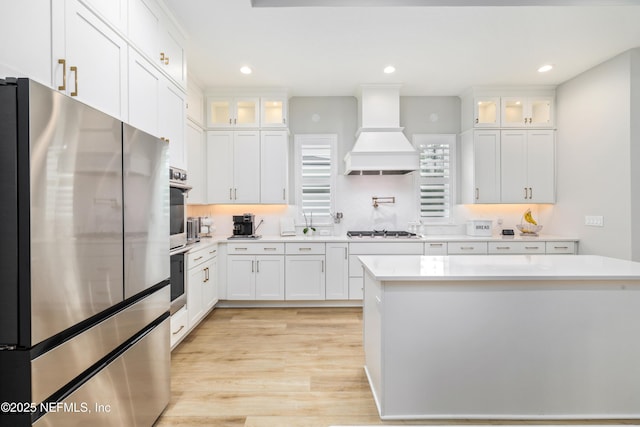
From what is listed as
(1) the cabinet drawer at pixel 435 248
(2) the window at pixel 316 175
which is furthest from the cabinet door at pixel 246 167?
(1) the cabinet drawer at pixel 435 248

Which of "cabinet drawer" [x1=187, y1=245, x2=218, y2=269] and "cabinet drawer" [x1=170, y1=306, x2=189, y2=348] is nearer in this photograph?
"cabinet drawer" [x1=170, y1=306, x2=189, y2=348]

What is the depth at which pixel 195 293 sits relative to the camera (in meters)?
3.24

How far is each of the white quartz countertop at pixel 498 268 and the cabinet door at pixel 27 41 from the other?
186 centimetres

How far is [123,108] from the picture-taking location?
200cm

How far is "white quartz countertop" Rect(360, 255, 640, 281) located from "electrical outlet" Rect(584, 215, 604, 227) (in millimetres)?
1615

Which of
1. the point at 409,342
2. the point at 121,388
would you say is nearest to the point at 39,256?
the point at 121,388

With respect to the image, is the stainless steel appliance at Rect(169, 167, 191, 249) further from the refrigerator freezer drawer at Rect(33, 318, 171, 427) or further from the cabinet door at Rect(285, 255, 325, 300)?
the cabinet door at Rect(285, 255, 325, 300)

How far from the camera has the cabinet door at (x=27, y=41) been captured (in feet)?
3.98

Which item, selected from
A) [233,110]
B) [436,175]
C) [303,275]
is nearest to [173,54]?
[233,110]

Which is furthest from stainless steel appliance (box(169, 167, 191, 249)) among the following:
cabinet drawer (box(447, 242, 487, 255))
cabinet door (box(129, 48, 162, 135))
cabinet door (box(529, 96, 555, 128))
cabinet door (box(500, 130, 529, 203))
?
cabinet door (box(529, 96, 555, 128))

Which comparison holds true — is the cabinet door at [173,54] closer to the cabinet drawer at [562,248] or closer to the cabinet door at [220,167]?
the cabinet door at [220,167]

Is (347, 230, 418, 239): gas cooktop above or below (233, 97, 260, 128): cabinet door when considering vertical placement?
below

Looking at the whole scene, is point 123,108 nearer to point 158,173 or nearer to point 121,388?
point 158,173

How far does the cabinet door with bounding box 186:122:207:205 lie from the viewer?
374 centimetres
